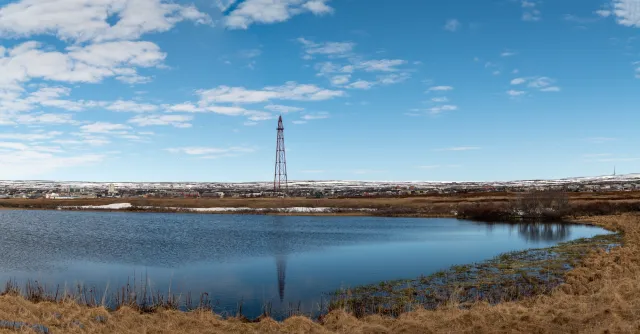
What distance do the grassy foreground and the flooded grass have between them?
1480 mm

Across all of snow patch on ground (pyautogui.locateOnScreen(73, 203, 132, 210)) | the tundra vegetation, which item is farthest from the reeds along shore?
the tundra vegetation

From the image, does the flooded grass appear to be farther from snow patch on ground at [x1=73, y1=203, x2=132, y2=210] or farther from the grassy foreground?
snow patch on ground at [x1=73, y1=203, x2=132, y2=210]

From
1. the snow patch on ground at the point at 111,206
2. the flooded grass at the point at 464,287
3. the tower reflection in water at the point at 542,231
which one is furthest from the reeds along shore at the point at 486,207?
the flooded grass at the point at 464,287

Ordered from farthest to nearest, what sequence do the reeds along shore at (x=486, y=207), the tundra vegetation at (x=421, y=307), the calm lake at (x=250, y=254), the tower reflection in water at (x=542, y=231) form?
the reeds along shore at (x=486, y=207) → the tower reflection in water at (x=542, y=231) → the calm lake at (x=250, y=254) → the tundra vegetation at (x=421, y=307)

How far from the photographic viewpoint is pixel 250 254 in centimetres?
3206

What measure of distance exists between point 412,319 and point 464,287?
7309 mm

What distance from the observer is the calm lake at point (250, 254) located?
22.0m

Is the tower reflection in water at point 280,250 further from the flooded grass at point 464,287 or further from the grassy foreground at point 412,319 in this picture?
the grassy foreground at point 412,319

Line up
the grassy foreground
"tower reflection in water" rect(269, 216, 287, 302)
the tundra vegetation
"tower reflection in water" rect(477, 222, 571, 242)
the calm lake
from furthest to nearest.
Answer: "tower reflection in water" rect(477, 222, 571, 242) < "tower reflection in water" rect(269, 216, 287, 302) < the calm lake < the tundra vegetation < the grassy foreground

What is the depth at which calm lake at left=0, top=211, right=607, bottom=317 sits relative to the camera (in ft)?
72.3

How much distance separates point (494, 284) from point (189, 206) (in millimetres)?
72309

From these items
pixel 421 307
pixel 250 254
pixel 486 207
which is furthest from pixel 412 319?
pixel 486 207

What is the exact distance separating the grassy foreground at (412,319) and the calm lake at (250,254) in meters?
2.93

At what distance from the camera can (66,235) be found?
42.4 m
